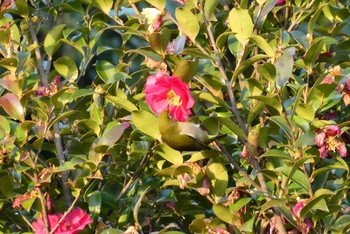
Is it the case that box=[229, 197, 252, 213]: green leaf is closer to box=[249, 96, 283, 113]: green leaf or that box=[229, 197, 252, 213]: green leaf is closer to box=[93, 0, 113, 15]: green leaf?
box=[249, 96, 283, 113]: green leaf

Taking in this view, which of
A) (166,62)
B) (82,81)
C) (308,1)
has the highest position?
(166,62)

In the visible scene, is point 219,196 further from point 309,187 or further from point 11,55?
point 11,55

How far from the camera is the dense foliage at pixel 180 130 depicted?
166 cm

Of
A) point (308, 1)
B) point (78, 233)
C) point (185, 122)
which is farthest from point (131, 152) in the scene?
point (308, 1)

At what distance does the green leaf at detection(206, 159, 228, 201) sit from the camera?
5.53 ft

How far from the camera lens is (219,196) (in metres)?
1.72

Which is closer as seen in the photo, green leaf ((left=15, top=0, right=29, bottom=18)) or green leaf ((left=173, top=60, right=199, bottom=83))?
green leaf ((left=173, top=60, right=199, bottom=83))

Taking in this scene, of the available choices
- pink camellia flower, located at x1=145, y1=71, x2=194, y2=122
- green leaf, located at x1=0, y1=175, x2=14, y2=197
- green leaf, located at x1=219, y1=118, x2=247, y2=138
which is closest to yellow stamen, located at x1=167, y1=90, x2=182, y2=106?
pink camellia flower, located at x1=145, y1=71, x2=194, y2=122

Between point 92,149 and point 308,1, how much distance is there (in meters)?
0.76

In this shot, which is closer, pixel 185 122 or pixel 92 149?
pixel 185 122

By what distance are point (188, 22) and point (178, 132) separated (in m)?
0.32

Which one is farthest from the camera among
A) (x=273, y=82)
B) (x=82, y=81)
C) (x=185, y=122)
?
(x=82, y=81)

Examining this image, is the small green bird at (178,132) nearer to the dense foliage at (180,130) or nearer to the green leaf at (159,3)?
the dense foliage at (180,130)

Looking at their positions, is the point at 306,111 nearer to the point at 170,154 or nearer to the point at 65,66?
the point at 170,154
